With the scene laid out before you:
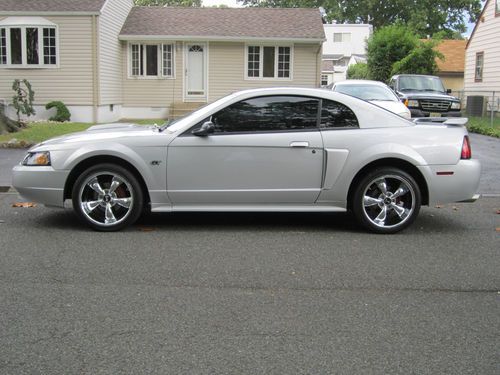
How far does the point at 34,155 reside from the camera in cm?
675

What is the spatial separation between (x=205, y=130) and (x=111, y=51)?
1715 centimetres

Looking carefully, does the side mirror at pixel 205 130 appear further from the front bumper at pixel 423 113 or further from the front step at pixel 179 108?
the front step at pixel 179 108

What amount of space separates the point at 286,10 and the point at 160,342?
78.2 feet

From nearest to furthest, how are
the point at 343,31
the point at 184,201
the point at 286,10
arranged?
the point at 184,201 < the point at 286,10 < the point at 343,31

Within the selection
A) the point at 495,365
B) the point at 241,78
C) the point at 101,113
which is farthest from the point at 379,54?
the point at 495,365

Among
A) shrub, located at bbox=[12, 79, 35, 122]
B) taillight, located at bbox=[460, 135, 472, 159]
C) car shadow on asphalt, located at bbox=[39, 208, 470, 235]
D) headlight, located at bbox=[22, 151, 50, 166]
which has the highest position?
shrub, located at bbox=[12, 79, 35, 122]

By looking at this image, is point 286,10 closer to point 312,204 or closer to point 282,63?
point 282,63

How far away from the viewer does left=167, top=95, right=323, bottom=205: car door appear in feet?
21.7

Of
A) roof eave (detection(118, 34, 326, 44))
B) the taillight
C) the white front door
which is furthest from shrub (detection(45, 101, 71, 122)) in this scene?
the taillight

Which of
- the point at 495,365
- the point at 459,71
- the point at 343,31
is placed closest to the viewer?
the point at 495,365

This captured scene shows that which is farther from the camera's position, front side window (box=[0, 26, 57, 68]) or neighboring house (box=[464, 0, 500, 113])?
neighboring house (box=[464, 0, 500, 113])

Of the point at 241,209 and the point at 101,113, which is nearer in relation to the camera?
the point at 241,209

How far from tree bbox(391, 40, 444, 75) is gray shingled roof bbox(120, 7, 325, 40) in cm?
525

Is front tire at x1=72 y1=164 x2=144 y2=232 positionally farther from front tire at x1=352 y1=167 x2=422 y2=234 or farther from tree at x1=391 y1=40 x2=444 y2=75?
tree at x1=391 y1=40 x2=444 y2=75
